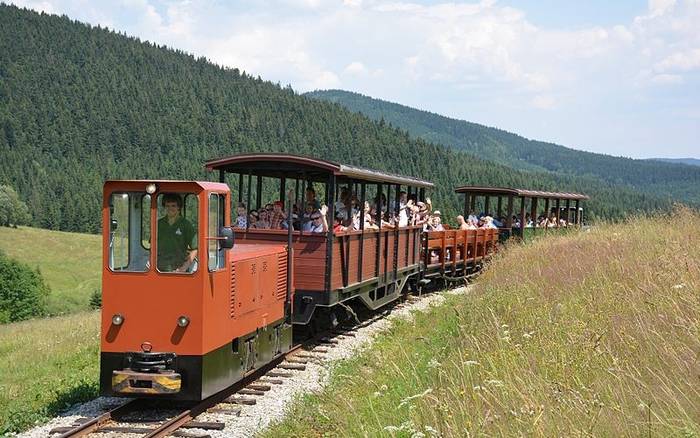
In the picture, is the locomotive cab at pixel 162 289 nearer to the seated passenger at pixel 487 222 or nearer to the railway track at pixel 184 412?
the railway track at pixel 184 412

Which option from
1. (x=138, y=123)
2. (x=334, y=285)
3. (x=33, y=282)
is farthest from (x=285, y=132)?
(x=334, y=285)

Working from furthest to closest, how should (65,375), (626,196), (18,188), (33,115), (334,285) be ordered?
(33,115), (626,196), (18,188), (334,285), (65,375)

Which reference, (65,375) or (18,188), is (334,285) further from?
(18,188)

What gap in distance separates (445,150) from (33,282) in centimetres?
A: 10608

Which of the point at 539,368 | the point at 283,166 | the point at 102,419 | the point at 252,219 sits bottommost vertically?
the point at 102,419

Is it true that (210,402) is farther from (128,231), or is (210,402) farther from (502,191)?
(502,191)

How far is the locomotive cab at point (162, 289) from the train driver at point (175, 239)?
0.4 inches

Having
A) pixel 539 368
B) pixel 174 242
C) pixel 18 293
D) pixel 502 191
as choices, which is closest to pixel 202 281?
pixel 174 242

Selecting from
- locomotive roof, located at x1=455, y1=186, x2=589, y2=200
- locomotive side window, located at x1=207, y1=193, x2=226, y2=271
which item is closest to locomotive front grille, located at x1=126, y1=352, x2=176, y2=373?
locomotive side window, located at x1=207, y1=193, x2=226, y2=271

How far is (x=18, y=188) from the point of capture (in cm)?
12619

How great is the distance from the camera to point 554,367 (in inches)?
247

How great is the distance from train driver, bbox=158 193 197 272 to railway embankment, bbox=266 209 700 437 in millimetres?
2084

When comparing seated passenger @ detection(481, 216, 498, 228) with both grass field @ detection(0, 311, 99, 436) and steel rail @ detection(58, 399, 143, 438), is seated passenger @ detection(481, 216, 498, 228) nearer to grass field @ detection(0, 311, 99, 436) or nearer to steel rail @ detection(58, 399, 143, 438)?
grass field @ detection(0, 311, 99, 436)

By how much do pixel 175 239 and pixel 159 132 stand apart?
160336 mm
